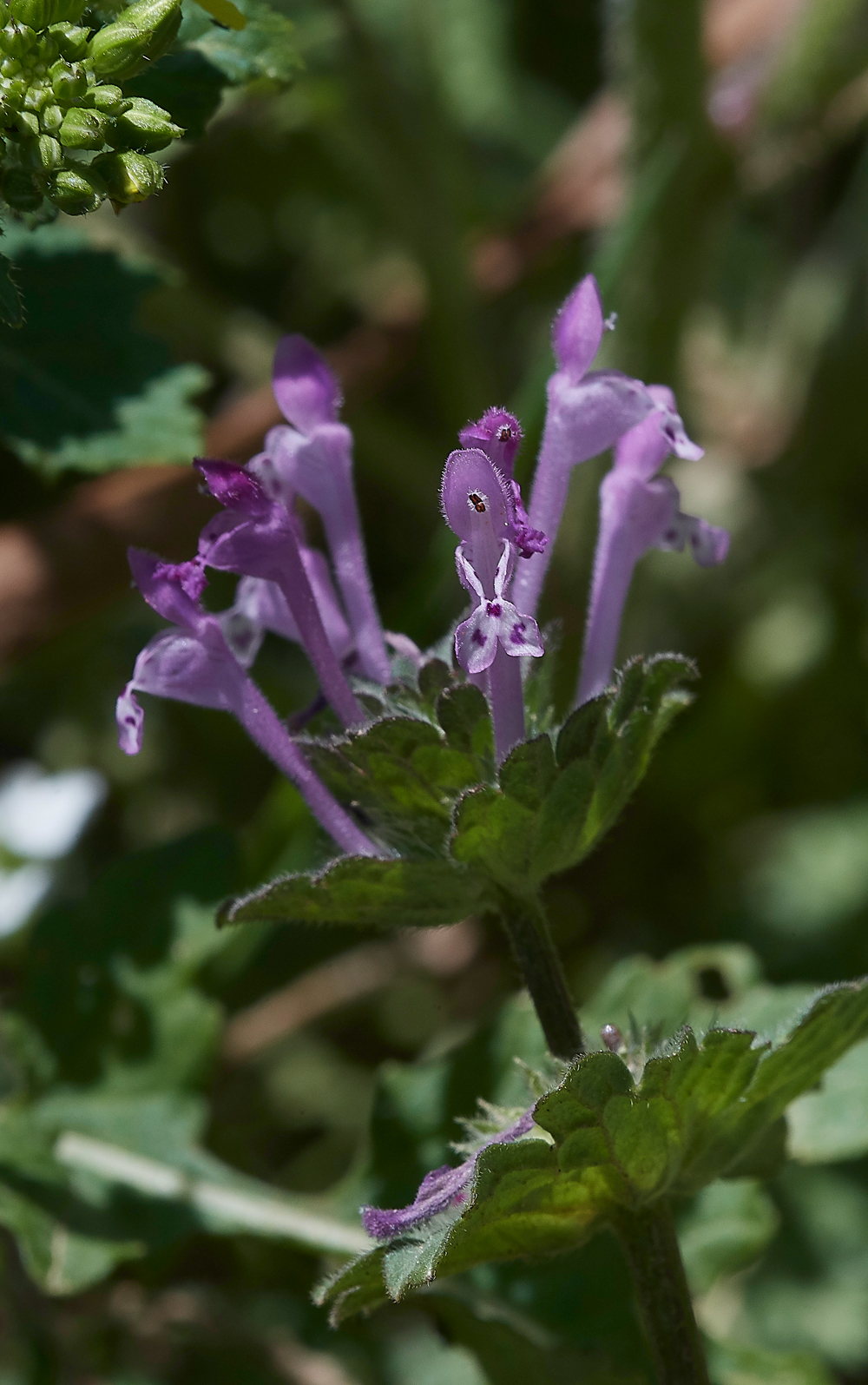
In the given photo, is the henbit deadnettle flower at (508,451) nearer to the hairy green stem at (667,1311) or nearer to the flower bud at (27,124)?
the flower bud at (27,124)

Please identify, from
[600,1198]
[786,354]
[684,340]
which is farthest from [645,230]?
[600,1198]

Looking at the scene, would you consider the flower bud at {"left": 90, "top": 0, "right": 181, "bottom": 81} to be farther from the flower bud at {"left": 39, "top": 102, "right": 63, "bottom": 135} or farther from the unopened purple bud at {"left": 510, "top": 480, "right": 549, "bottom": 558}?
the unopened purple bud at {"left": 510, "top": 480, "right": 549, "bottom": 558}

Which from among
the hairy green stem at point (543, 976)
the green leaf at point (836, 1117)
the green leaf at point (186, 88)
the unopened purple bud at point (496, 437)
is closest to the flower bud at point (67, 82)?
the green leaf at point (186, 88)

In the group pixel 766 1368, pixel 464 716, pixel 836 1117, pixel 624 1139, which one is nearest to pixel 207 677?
pixel 464 716

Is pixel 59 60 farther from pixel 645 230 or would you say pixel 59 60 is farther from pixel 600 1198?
pixel 645 230

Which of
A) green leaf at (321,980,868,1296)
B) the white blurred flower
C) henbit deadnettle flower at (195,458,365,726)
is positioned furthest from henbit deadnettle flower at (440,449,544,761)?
the white blurred flower

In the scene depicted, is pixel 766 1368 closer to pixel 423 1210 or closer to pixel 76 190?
pixel 423 1210
